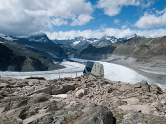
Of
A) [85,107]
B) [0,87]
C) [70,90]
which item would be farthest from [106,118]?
[0,87]

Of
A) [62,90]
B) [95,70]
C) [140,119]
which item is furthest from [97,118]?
[95,70]

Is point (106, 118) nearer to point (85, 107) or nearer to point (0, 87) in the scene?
point (85, 107)

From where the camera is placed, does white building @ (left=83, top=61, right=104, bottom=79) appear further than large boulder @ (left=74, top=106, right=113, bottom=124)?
Yes

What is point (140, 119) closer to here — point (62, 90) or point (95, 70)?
point (62, 90)

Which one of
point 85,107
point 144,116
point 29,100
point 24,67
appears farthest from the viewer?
point 24,67

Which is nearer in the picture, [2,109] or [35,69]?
[2,109]

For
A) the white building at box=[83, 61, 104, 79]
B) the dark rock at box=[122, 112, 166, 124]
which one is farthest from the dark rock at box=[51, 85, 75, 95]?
the white building at box=[83, 61, 104, 79]

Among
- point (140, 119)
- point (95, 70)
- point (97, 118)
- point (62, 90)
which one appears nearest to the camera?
point (97, 118)

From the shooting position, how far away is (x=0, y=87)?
51.0 ft

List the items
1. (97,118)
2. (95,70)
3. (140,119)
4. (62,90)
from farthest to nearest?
1. (95,70)
2. (62,90)
3. (140,119)
4. (97,118)

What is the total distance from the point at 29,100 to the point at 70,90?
718 cm

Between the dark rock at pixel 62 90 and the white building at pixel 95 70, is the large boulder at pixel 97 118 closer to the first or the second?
the dark rock at pixel 62 90

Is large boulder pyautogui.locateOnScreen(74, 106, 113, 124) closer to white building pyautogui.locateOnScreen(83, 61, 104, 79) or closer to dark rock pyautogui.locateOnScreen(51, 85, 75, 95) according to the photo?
dark rock pyautogui.locateOnScreen(51, 85, 75, 95)

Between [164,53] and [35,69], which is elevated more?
[164,53]
